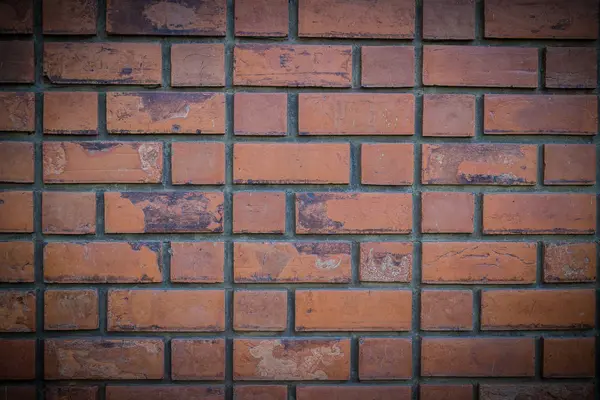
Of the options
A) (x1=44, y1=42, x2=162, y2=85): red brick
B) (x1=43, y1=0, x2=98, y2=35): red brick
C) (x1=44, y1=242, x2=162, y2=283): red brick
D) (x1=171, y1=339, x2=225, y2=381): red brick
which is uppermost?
(x1=43, y1=0, x2=98, y2=35): red brick

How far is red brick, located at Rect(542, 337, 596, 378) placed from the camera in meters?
1.07

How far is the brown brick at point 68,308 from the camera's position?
1.03 m

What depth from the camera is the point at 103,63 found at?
101 centimetres

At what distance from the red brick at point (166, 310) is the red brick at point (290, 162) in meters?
0.30

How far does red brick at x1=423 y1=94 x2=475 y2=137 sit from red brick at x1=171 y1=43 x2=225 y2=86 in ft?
1.63

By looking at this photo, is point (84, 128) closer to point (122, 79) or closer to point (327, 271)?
point (122, 79)

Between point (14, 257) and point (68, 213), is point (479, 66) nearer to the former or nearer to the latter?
point (68, 213)

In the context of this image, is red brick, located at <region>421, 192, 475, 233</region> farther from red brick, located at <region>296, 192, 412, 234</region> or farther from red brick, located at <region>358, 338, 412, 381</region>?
red brick, located at <region>358, 338, 412, 381</region>

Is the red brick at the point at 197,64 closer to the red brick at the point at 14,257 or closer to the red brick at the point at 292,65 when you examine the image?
the red brick at the point at 292,65

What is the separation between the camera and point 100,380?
1.04 metres

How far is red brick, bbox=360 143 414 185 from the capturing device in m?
1.04

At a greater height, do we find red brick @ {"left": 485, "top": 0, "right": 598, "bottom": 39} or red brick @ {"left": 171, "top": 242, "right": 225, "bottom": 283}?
red brick @ {"left": 485, "top": 0, "right": 598, "bottom": 39}

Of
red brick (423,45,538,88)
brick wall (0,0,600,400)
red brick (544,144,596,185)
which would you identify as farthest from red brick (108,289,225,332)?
red brick (544,144,596,185)

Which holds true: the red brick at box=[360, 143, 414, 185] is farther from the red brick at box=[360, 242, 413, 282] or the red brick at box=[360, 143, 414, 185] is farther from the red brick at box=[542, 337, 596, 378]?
the red brick at box=[542, 337, 596, 378]
